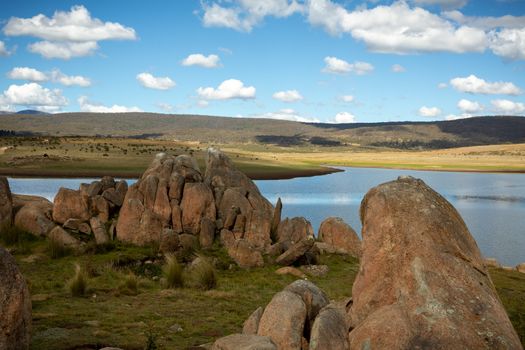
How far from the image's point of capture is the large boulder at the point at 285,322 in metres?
11.7

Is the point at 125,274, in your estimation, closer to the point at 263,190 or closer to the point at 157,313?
the point at 157,313

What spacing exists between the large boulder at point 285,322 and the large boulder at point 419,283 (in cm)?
120

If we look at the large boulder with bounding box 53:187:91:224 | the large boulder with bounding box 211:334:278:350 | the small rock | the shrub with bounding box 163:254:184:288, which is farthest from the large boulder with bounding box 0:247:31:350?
the large boulder with bounding box 53:187:91:224

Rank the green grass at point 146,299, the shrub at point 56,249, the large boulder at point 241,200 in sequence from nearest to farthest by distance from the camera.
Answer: the green grass at point 146,299 < the shrub at point 56,249 < the large boulder at point 241,200

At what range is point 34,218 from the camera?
28.1 m

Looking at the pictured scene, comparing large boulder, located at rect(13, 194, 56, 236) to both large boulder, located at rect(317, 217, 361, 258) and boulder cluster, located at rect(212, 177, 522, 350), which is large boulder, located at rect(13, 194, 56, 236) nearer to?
large boulder, located at rect(317, 217, 361, 258)

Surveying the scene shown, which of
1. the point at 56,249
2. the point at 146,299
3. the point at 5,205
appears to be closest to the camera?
the point at 146,299

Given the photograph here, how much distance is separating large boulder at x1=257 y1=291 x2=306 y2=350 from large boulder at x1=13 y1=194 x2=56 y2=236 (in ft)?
62.8

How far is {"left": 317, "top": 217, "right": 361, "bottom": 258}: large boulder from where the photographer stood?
29547 millimetres

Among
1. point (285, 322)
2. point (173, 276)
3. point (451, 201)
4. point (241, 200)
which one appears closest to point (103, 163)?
point (451, 201)

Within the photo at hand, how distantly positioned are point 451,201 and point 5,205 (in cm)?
5165

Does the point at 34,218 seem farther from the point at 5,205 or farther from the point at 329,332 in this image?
the point at 329,332

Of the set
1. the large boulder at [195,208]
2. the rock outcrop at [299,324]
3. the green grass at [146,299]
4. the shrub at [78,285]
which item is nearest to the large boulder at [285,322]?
the rock outcrop at [299,324]

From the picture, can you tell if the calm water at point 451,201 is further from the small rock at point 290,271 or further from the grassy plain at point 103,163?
the small rock at point 290,271
